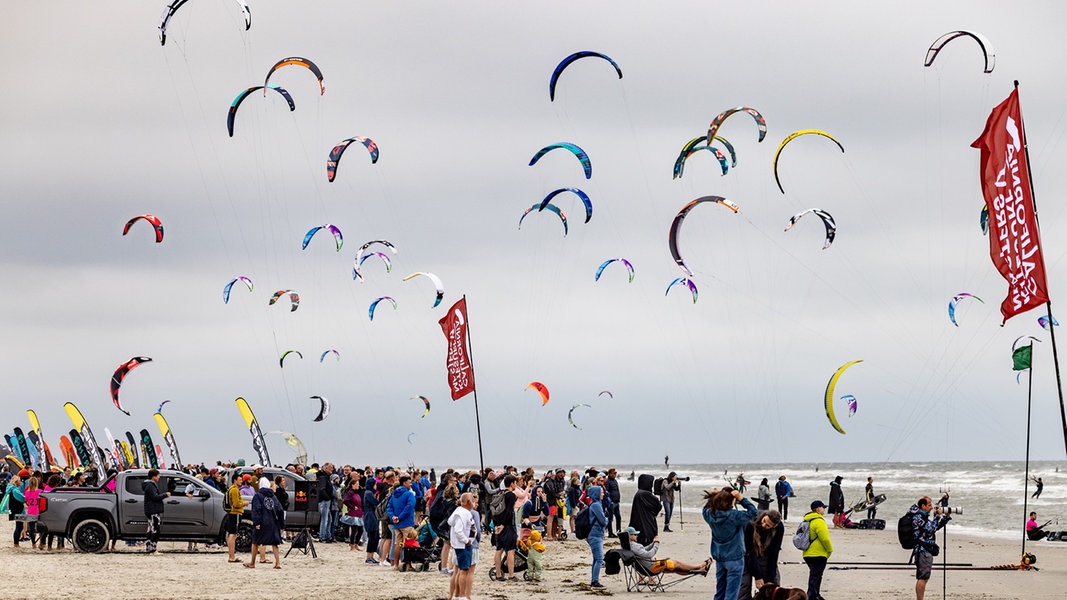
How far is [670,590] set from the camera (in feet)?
52.0

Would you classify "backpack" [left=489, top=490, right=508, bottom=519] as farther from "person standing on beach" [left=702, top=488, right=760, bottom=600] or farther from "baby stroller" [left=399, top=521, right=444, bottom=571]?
"person standing on beach" [left=702, top=488, right=760, bottom=600]

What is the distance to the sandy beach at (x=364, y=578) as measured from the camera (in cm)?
1518

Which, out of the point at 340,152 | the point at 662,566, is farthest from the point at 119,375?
the point at 662,566

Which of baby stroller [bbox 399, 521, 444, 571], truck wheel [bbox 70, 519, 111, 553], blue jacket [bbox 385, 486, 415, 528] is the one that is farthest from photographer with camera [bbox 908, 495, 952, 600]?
truck wheel [bbox 70, 519, 111, 553]

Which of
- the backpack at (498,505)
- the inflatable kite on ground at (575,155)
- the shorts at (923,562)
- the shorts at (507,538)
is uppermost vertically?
the inflatable kite on ground at (575,155)

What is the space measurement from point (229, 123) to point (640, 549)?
14513mm

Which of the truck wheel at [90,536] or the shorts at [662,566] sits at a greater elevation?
the shorts at [662,566]

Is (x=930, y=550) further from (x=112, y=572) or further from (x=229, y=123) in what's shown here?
(x=229, y=123)

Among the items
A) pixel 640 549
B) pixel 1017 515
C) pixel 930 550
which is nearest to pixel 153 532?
pixel 640 549

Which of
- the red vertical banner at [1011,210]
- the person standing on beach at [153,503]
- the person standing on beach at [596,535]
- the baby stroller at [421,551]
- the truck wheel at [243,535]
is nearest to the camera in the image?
the red vertical banner at [1011,210]

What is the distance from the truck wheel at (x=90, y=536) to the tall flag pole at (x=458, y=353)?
646cm

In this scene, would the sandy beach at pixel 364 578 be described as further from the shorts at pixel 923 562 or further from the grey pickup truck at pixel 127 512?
the shorts at pixel 923 562

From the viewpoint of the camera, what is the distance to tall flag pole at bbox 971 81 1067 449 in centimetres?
1180

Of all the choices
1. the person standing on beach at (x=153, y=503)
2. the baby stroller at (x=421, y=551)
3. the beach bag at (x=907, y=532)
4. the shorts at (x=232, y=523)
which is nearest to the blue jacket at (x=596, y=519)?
the baby stroller at (x=421, y=551)
